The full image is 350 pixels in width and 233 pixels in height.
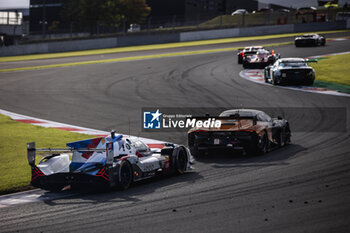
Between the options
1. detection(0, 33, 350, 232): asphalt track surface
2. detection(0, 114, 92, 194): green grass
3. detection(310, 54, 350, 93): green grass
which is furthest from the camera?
detection(310, 54, 350, 93): green grass

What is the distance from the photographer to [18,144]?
50.1 feet

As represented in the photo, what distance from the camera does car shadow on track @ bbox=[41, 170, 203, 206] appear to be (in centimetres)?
985

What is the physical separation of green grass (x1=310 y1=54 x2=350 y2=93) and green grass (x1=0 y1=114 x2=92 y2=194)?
47.2 feet

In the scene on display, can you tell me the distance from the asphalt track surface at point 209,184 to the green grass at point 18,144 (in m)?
1.49

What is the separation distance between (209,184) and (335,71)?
22.1 meters

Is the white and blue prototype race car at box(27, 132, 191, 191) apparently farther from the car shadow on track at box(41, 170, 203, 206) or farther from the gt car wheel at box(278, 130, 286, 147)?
the gt car wheel at box(278, 130, 286, 147)

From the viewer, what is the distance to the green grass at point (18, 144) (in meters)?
11.5

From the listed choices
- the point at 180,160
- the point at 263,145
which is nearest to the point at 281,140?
the point at 263,145

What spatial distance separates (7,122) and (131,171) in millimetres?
9582

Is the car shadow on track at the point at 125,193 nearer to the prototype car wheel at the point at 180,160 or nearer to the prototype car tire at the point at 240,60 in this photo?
the prototype car wheel at the point at 180,160

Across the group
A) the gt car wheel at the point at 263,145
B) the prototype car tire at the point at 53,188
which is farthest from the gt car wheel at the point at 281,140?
the prototype car tire at the point at 53,188

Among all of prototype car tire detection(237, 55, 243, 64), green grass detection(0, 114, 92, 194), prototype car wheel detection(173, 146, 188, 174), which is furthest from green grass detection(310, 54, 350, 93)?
prototype car wheel detection(173, 146, 188, 174)

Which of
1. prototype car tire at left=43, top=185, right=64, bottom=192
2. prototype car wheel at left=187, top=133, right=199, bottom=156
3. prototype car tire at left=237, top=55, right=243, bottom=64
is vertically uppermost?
prototype car tire at left=237, top=55, right=243, bottom=64

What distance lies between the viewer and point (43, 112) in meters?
21.6
